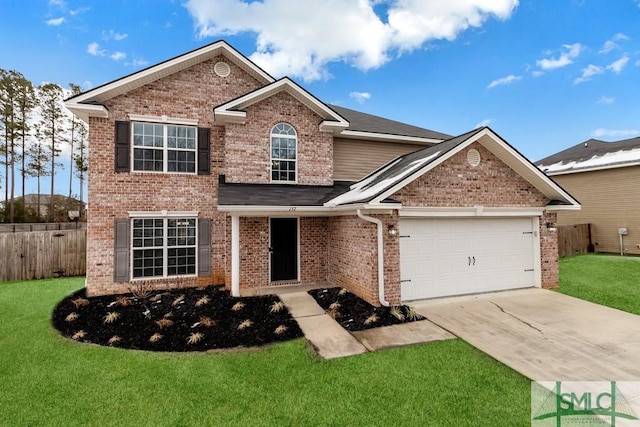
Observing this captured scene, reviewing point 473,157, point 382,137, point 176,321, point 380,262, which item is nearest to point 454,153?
point 473,157

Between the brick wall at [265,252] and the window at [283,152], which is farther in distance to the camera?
the window at [283,152]

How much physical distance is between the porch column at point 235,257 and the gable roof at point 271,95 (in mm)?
3296

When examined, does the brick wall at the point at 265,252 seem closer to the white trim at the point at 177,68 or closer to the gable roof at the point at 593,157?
the white trim at the point at 177,68

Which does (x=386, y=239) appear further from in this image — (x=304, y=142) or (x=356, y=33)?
(x=356, y=33)

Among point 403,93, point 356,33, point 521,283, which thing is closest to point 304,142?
point 521,283

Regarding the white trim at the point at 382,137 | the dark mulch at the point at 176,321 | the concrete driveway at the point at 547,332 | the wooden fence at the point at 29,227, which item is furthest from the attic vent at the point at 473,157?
the wooden fence at the point at 29,227

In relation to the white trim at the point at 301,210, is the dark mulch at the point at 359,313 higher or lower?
lower

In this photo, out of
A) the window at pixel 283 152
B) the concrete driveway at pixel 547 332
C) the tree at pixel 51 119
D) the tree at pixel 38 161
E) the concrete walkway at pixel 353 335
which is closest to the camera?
the concrete driveway at pixel 547 332

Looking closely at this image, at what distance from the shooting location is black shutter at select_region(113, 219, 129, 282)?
933 cm

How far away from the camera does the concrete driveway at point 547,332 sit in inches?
182

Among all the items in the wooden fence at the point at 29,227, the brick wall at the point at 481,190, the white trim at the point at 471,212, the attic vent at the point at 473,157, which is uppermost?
the attic vent at the point at 473,157

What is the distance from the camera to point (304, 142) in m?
10.6

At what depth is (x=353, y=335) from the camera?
6055mm

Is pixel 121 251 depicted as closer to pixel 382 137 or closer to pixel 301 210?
pixel 301 210
